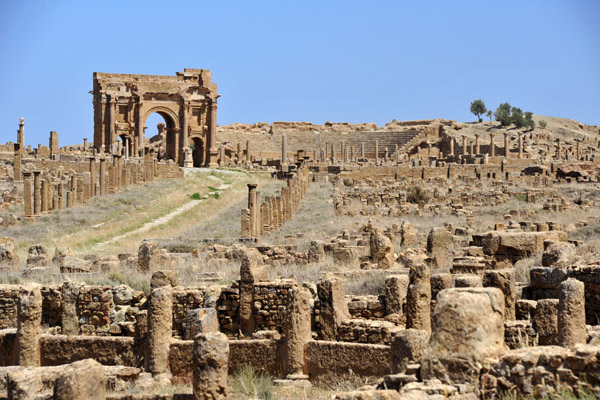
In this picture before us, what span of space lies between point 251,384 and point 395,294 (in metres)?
2.58

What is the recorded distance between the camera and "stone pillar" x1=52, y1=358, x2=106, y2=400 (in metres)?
6.87

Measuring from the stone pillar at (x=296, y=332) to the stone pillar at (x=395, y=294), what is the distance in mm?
1526

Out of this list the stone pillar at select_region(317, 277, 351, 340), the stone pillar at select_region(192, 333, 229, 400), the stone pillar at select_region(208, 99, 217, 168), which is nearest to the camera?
the stone pillar at select_region(192, 333, 229, 400)

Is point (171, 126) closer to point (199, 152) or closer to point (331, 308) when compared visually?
point (199, 152)

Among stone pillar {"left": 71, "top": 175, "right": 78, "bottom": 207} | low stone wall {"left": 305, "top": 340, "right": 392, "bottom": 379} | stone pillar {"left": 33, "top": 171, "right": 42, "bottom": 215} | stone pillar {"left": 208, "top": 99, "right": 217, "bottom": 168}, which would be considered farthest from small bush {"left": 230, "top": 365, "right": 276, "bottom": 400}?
stone pillar {"left": 208, "top": 99, "right": 217, "bottom": 168}

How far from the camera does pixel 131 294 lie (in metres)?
12.4

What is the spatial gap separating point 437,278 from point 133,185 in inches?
1311

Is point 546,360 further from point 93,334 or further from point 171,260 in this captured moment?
point 171,260

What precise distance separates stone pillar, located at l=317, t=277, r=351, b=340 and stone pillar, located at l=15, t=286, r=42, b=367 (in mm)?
3543

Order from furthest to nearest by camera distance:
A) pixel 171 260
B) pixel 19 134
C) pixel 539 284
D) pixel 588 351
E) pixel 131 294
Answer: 1. pixel 19 134
2. pixel 171 260
3. pixel 131 294
4. pixel 539 284
5. pixel 588 351

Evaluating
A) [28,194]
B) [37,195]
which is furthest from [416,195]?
[28,194]

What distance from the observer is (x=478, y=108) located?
103 m

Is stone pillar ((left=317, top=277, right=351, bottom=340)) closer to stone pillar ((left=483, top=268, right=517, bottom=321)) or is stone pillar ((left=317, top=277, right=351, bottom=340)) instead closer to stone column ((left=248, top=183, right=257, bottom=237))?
stone pillar ((left=483, top=268, right=517, bottom=321))

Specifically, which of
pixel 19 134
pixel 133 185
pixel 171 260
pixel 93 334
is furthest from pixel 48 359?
pixel 19 134
